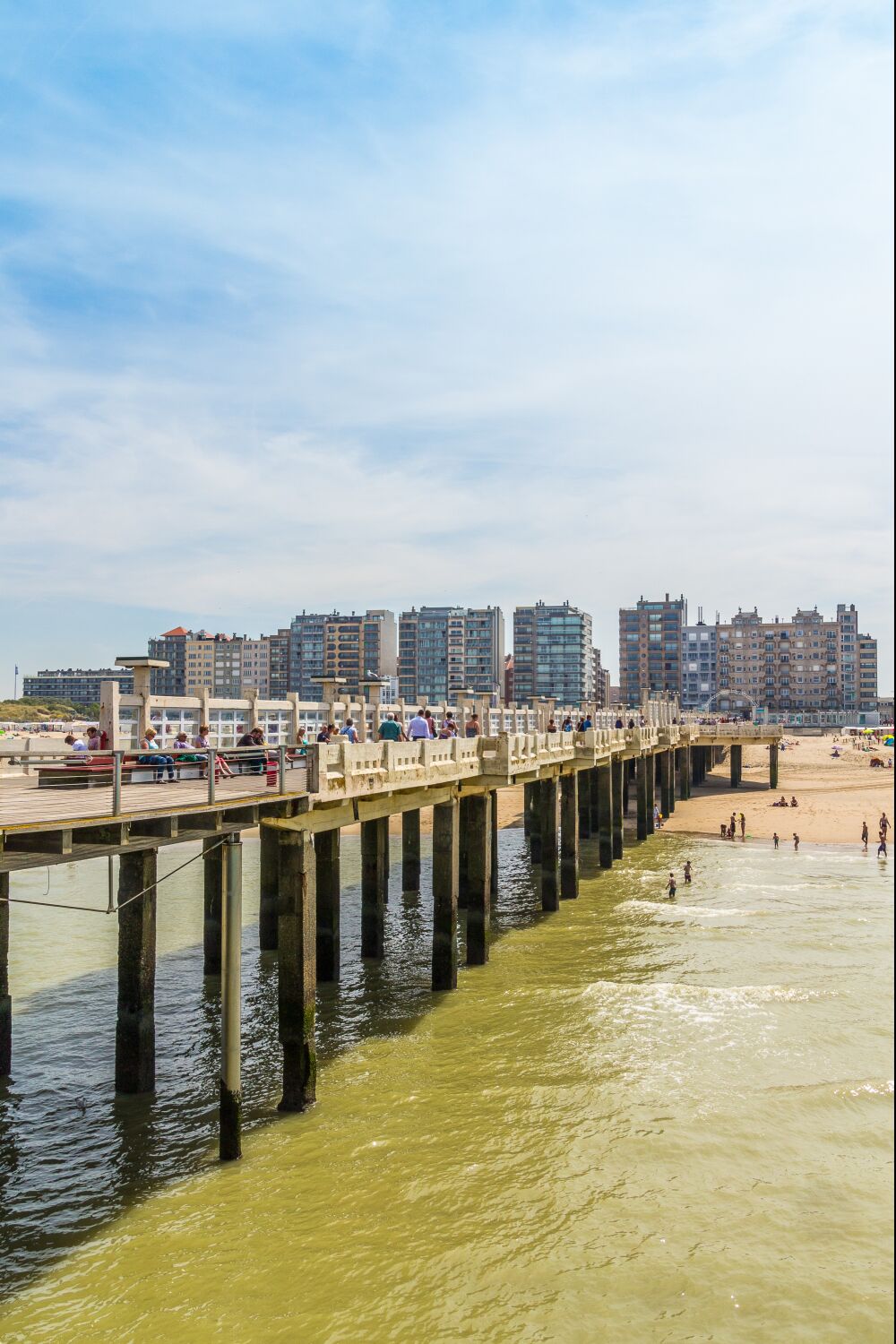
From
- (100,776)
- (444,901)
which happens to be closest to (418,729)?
(444,901)

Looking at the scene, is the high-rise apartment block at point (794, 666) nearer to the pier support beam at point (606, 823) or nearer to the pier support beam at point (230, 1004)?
the pier support beam at point (606, 823)

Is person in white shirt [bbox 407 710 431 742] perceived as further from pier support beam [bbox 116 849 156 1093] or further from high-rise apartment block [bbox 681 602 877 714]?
high-rise apartment block [bbox 681 602 877 714]

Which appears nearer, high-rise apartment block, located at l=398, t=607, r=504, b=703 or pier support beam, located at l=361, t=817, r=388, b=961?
pier support beam, located at l=361, t=817, r=388, b=961

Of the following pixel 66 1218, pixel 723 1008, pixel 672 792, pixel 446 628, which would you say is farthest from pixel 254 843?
pixel 446 628

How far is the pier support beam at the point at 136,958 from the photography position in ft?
49.6

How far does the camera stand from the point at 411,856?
34.3 metres

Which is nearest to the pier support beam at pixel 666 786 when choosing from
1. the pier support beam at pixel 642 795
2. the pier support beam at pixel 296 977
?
the pier support beam at pixel 642 795

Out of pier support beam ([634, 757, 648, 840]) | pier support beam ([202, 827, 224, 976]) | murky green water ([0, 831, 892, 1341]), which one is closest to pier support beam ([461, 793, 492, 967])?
murky green water ([0, 831, 892, 1341])

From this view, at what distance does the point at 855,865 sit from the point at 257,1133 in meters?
32.2

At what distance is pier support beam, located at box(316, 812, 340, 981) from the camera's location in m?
22.4

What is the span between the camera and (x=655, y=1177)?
1328 centimetres

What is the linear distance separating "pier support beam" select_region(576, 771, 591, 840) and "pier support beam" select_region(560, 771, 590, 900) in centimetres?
1495

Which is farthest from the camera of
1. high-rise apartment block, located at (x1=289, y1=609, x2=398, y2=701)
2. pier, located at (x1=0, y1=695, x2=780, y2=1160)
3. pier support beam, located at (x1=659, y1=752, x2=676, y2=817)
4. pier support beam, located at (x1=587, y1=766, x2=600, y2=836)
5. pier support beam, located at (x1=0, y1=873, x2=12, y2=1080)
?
high-rise apartment block, located at (x1=289, y1=609, x2=398, y2=701)

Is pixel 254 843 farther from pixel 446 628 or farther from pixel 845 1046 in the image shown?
pixel 446 628
